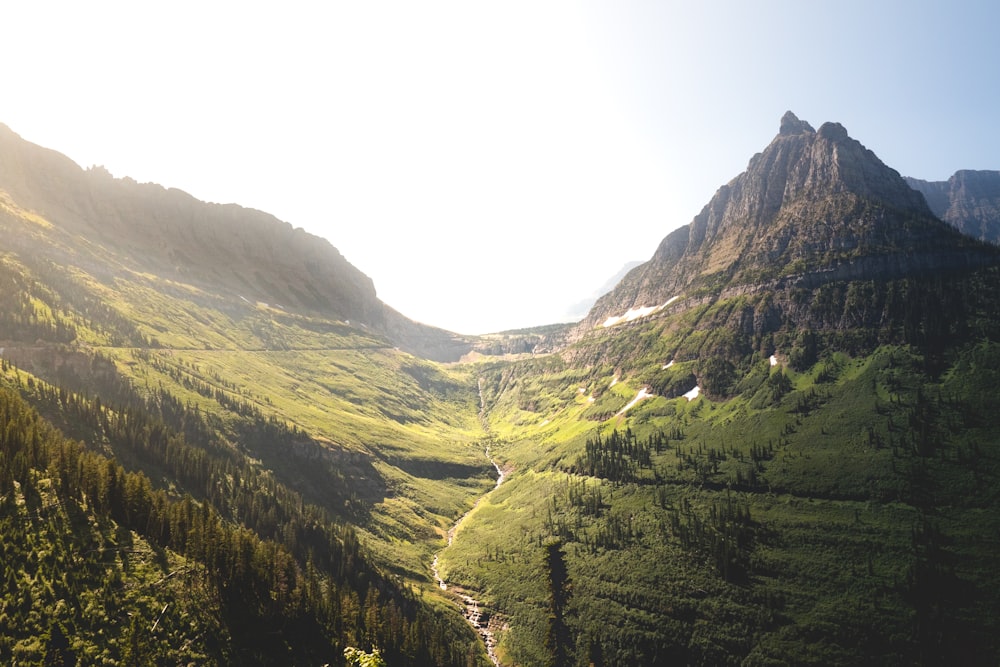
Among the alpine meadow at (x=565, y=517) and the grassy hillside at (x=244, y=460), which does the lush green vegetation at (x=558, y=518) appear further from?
the grassy hillside at (x=244, y=460)

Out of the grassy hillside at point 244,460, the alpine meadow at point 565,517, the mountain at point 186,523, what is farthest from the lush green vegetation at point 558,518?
the grassy hillside at point 244,460

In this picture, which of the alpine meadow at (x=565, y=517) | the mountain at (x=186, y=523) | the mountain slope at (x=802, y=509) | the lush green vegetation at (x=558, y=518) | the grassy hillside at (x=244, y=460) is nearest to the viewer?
the mountain at (x=186, y=523)

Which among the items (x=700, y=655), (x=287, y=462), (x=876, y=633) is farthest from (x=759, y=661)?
(x=287, y=462)

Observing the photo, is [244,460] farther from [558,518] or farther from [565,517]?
[565,517]

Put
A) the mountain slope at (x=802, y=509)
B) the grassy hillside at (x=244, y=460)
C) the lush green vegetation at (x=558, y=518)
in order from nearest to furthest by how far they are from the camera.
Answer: the lush green vegetation at (x=558, y=518)
the mountain slope at (x=802, y=509)
the grassy hillside at (x=244, y=460)

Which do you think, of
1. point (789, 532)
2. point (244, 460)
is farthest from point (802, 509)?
point (244, 460)

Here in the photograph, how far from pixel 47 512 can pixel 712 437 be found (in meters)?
175

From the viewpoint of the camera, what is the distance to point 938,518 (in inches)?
4144

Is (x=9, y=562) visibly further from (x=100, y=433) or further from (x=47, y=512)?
(x=100, y=433)

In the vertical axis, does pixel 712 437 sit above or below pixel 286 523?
above

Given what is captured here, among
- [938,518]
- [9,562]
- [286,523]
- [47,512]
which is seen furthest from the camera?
[286,523]

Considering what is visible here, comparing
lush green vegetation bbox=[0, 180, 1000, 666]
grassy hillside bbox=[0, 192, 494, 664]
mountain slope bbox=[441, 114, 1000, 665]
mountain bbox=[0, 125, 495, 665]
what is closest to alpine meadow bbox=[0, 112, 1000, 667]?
mountain bbox=[0, 125, 495, 665]

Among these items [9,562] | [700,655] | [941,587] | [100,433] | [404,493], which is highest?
[941,587]

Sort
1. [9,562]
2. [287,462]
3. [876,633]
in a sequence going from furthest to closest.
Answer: [287,462], [876,633], [9,562]
